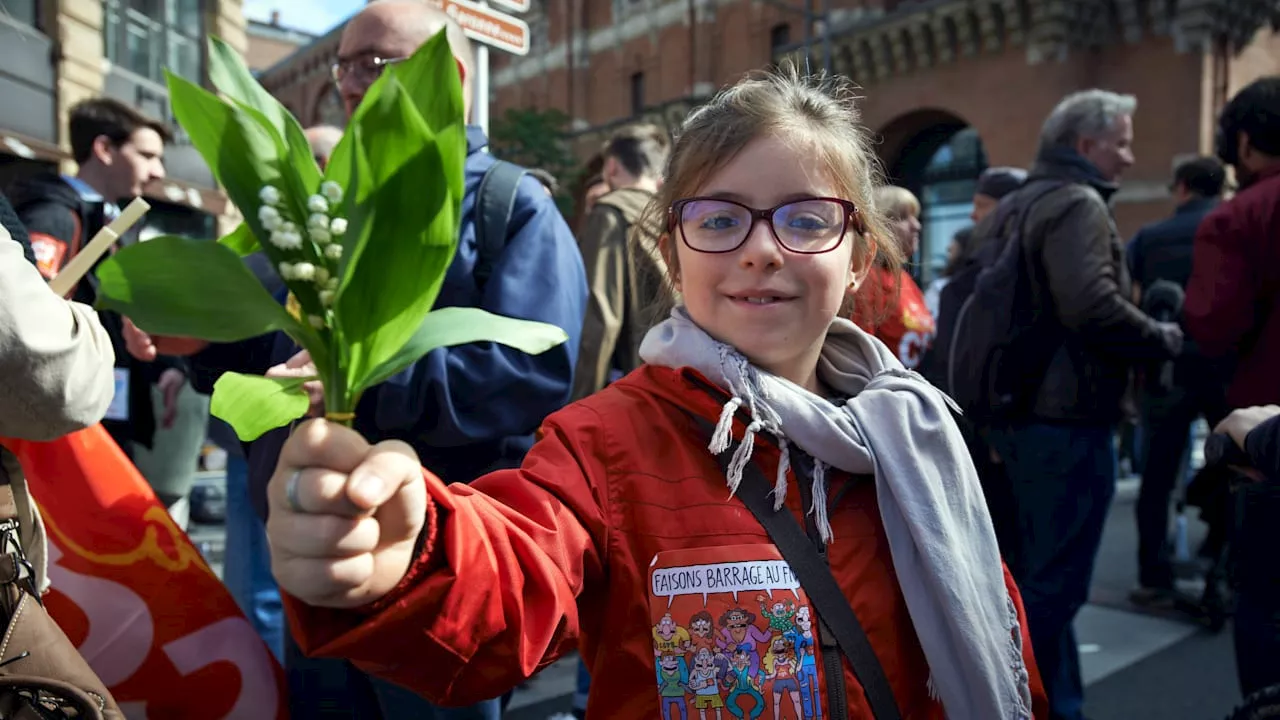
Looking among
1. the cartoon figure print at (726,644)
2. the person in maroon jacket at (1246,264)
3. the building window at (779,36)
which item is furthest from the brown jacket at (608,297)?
the building window at (779,36)

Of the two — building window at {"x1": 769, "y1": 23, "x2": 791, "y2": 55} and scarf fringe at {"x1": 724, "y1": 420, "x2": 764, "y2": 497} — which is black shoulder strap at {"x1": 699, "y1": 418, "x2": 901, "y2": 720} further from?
building window at {"x1": 769, "y1": 23, "x2": 791, "y2": 55}

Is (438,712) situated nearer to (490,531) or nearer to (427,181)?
(490,531)

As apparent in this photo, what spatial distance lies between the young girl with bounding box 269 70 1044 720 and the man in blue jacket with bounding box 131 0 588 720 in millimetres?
582

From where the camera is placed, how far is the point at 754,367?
1.48 m

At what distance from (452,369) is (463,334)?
4.06 ft

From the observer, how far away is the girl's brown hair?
1528 millimetres

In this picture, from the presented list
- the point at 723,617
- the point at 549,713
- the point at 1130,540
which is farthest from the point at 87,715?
the point at 1130,540

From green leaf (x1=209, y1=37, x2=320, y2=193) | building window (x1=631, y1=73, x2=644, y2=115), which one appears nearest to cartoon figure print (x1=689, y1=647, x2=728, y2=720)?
Answer: green leaf (x1=209, y1=37, x2=320, y2=193)

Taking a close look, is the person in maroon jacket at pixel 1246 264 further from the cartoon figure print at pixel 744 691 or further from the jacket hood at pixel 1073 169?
the cartoon figure print at pixel 744 691

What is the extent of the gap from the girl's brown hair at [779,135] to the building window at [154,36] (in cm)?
1218

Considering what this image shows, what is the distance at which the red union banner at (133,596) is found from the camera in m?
1.83

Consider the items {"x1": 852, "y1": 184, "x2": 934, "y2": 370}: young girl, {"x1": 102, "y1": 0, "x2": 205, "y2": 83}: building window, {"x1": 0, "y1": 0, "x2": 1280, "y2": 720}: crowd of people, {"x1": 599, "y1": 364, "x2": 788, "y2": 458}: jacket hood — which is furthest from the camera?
{"x1": 102, "y1": 0, "x2": 205, "y2": 83}: building window

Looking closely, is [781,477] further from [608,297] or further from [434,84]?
[608,297]

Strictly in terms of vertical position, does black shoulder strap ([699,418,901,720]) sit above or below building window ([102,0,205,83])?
below
